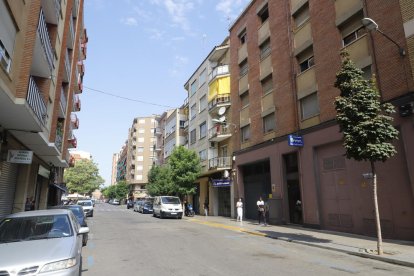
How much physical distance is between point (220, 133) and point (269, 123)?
780 centimetres

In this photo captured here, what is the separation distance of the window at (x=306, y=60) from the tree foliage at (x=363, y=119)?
25.6 ft

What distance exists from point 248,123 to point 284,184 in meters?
6.94

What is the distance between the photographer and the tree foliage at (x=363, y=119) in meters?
11.1

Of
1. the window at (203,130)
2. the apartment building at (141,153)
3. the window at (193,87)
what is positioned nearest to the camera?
the window at (203,130)

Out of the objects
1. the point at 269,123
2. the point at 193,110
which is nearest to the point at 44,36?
the point at 269,123

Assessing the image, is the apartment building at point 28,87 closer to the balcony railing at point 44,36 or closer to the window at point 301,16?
the balcony railing at point 44,36

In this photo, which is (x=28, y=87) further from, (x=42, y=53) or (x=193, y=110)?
(x=193, y=110)

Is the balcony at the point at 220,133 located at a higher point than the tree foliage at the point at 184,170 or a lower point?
higher

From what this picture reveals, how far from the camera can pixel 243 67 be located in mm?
28625

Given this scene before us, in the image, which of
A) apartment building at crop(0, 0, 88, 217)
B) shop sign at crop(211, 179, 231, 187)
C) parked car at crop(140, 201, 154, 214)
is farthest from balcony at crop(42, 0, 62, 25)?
parked car at crop(140, 201, 154, 214)

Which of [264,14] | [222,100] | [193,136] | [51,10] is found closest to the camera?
[51,10]

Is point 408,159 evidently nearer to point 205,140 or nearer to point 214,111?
point 214,111

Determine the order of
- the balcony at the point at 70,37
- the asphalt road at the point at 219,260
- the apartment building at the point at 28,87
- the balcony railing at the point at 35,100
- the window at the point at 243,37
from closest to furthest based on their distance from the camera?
the asphalt road at the point at 219,260 < the apartment building at the point at 28,87 < the balcony railing at the point at 35,100 < the balcony at the point at 70,37 < the window at the point at 243,37

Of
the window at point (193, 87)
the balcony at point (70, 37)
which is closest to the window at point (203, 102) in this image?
the window at point (193, 87)
